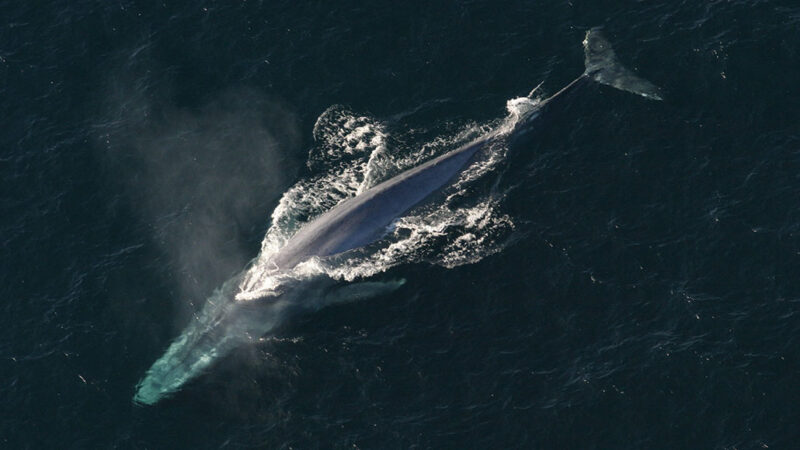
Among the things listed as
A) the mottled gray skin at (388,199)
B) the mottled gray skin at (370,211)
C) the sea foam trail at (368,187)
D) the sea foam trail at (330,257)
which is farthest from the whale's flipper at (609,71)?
the mottled gray skin at (370,211)

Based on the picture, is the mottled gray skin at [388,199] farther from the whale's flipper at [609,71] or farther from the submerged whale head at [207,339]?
the submerged whale head at [207,339]

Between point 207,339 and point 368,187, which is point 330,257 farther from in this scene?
point 207,339

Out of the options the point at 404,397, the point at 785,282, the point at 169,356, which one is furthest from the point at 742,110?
the point at 169,356

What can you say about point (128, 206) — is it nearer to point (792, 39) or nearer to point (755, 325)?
point (755, 325)

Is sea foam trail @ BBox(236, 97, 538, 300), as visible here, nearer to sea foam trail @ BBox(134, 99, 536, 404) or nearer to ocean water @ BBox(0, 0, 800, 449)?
sea foam trail @ BBox(134, 99, 536, 404)

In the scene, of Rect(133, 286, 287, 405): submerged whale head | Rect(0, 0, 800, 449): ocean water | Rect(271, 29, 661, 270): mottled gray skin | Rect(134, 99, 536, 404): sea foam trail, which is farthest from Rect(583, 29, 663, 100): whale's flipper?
Rect(133, 286, 287, 405): submerged whale head
